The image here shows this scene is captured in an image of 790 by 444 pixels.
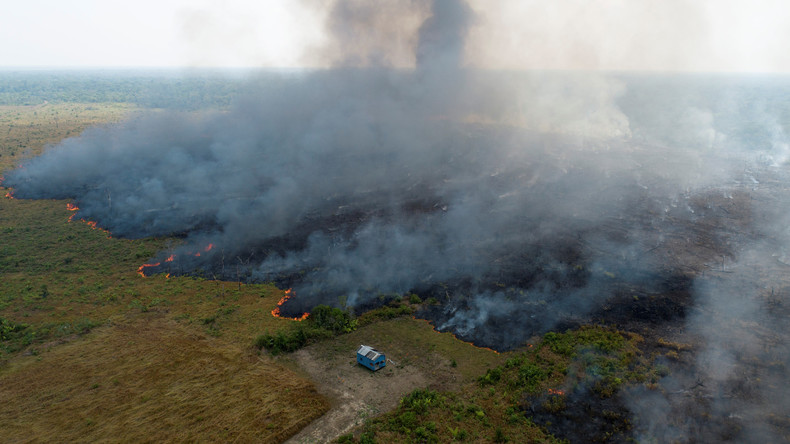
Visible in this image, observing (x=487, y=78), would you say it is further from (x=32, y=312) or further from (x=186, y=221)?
(x=32, y=312)

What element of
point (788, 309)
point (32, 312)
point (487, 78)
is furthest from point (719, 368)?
point (487, 78)

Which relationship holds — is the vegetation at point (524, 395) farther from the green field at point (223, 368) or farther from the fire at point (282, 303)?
the fire at point (282, 303)

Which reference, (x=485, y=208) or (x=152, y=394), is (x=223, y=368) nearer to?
(x=152, y=394)

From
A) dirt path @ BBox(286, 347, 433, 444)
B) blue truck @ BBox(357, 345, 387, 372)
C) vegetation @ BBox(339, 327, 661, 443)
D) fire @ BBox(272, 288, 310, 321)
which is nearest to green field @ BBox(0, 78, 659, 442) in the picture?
vegetation @ BBox(339, 327, 661, 443)

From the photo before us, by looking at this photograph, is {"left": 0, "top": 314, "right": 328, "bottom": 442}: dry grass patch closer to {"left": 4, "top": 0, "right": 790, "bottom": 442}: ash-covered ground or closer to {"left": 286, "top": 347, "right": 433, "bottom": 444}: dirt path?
{"left": 286, "top": 347, "right": 433, "bottom": 444}: dirt path

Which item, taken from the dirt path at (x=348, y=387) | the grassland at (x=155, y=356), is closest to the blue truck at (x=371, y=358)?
the dirt path at (x=348, y=387)

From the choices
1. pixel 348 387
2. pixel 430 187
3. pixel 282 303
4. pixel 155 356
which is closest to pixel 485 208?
pixel 430 187
